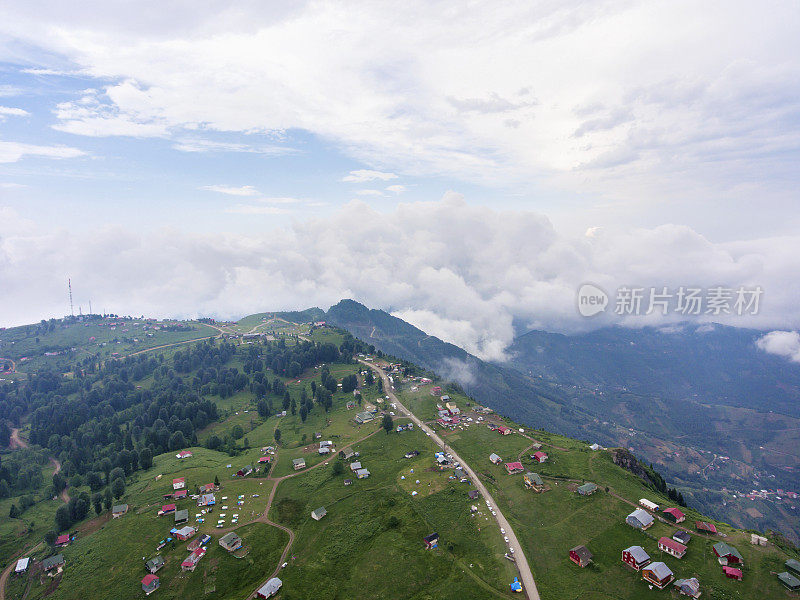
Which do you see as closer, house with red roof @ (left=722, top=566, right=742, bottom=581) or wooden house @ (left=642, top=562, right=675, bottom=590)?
wooden house @ (left=642, top=562, right=675, bottom=590)

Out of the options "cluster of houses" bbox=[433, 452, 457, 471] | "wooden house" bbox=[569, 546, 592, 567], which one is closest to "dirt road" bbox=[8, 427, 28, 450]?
"cluster of houses" bbox=[433, 452, 457, 471]

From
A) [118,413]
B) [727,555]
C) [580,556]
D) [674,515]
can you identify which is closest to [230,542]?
[580,556]

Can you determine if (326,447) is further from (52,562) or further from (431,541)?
(52,562)

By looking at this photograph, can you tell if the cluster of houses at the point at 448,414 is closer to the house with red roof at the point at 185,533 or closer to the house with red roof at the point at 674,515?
the house with red roof at the point at 674,515

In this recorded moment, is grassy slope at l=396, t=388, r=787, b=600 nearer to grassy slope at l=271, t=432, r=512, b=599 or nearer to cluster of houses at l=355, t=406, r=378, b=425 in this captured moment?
grassy slope at l=271, t=432, r=512, b=599

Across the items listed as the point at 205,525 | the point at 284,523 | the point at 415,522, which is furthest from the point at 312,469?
the point at 415,522

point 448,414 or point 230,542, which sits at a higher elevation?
point 230,542
